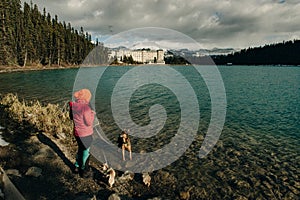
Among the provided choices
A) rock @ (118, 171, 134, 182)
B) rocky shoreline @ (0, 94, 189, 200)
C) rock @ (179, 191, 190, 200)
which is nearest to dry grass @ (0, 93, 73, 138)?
rocky shoreline @ (0, 94, 189, 200)

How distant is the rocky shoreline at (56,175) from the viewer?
23.9 feet

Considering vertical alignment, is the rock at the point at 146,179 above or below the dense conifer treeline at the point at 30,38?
below

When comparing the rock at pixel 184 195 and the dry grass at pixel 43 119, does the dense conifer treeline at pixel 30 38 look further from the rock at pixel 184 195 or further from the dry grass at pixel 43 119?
the rock at pixel 184 195

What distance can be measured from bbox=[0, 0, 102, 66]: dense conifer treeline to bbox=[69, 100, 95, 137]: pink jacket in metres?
70.8

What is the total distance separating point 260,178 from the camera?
9.92 metres

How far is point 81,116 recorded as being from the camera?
772 cm

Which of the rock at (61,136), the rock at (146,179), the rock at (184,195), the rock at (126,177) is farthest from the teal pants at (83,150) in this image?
the rock at (61,136)

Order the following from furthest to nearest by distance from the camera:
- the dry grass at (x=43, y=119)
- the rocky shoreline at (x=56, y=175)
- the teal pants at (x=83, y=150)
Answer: the dry grass at (x=43, y=119)
the teal pants at (x=83, y=150)
the rocky shoreline at (x=56, y=175)

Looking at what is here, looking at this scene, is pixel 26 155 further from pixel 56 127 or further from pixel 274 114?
pixel 274 114

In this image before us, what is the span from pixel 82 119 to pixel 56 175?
2346mm

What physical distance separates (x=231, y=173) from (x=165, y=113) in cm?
1239

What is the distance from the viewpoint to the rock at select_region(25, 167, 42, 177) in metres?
7.74

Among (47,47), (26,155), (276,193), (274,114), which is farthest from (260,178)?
(47,47)

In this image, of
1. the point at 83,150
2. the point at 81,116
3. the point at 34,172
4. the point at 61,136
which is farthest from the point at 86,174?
the point at 61,136
